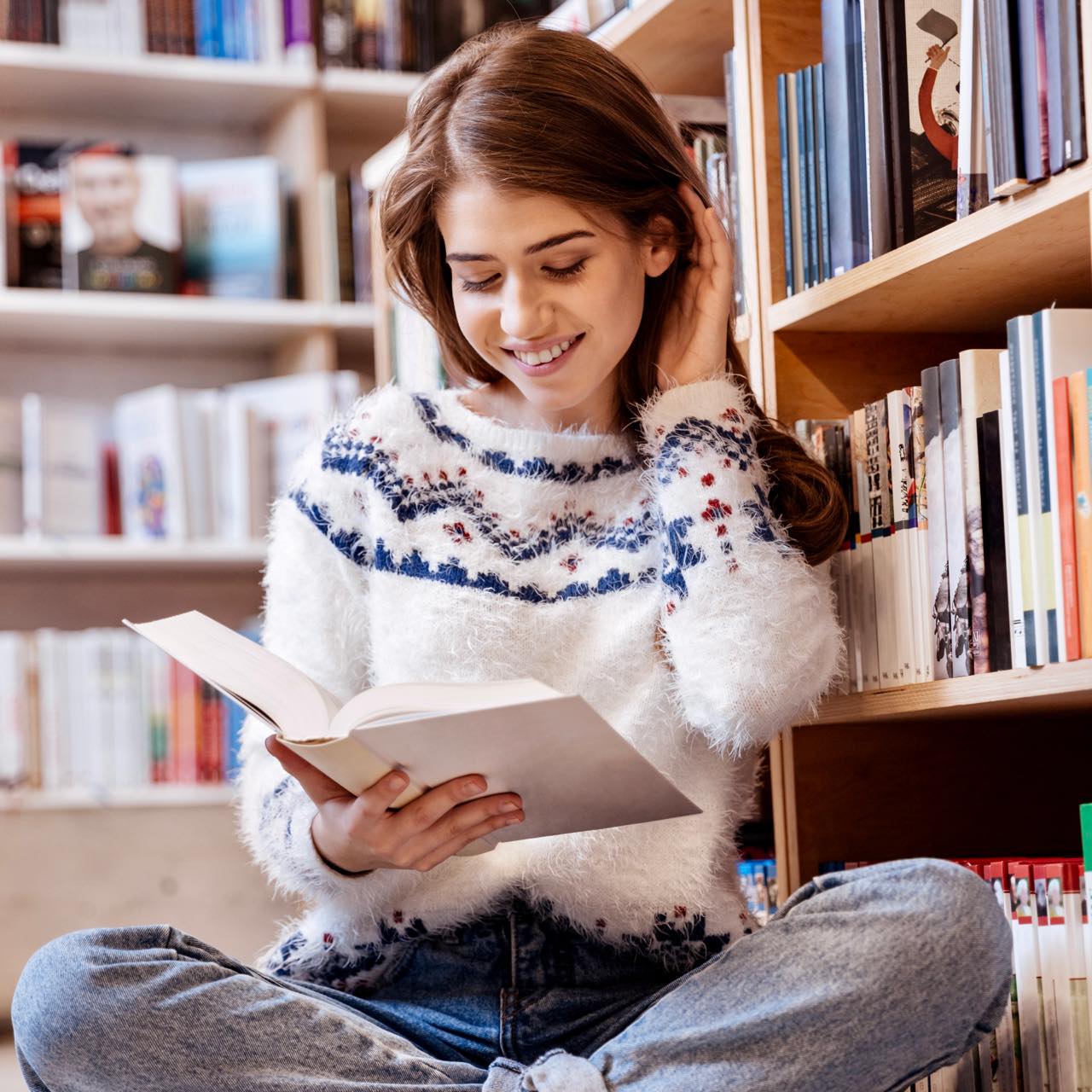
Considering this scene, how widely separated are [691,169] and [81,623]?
1.41 m

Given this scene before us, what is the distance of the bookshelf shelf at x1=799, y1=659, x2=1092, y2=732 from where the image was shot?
966 millimetres

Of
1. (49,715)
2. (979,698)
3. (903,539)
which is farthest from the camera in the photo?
(49,715)

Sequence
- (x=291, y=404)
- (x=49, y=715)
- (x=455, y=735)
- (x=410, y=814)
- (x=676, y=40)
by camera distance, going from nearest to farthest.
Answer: (x=455, y=735) < (x=410, y=814) < (x=676, y=40) < (x=49, y=715) < (x=291, y=404)

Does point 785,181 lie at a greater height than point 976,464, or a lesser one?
greater

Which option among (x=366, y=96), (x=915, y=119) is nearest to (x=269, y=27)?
(x=366, y=96)

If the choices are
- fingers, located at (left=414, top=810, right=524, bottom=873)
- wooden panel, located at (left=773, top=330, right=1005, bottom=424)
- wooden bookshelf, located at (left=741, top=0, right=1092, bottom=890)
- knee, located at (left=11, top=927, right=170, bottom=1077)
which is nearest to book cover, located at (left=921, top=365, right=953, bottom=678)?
wooden bookshelf, located at (left=741, top=0, right=1092, bottom=890)

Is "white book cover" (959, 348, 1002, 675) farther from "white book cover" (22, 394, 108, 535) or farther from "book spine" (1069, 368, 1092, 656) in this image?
"white book cover" (22, 394, 108, 535)

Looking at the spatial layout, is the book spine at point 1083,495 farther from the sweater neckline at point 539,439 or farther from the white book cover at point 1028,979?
the sweater neckline at point 539,439

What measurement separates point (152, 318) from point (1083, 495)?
60.5 inches

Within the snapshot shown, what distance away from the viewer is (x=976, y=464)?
107 cm

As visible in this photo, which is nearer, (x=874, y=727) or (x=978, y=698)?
(x=978, y=698)

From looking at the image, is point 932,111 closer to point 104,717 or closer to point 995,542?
point 995,542

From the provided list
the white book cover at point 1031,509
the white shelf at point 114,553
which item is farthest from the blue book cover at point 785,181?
the white shelf at point 114,553

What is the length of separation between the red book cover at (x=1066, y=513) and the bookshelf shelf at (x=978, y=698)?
0.07 ft
